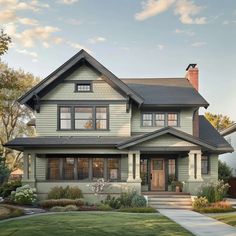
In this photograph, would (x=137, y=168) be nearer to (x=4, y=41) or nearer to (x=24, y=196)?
(x=24, y=196)

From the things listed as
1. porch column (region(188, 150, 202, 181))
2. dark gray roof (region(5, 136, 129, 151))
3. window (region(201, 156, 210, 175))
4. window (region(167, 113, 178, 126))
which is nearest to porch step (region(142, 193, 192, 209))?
porch column (region(188, 150, 202, 181))

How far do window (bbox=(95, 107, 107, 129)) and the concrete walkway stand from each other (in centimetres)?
977

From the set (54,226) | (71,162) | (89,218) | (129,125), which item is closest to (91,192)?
(71,162)

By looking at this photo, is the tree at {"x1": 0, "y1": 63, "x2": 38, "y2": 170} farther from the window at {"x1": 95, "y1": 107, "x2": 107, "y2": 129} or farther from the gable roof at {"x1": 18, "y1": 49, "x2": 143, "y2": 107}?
→ the window at {"x1": 95, "y1": 107, "x2": 107, "y2": 129}

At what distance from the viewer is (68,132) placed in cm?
2708

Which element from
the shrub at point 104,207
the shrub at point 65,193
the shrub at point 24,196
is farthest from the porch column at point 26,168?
the shrub at point 104,207

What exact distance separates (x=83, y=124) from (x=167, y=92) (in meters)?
6.98

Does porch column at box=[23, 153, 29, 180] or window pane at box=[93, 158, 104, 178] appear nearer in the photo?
porch column at box=[23, 153, 29, 180]

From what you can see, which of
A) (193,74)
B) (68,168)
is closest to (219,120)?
(193,74)

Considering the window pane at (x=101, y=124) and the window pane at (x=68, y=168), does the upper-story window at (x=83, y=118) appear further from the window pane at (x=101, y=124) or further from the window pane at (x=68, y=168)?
the window pane at (x=68, y=168)

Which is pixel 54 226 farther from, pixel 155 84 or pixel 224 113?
pixel 224 113

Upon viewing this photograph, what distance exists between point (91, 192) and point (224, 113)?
1992 inches

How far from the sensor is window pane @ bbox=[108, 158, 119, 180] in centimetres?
2689

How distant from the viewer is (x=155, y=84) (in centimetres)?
3147
